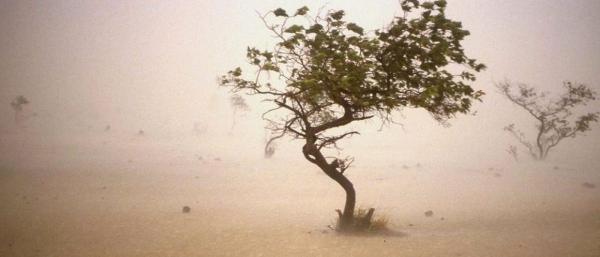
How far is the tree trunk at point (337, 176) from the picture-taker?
13586 millimetres

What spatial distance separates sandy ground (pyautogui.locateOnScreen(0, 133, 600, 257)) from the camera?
12.3 m

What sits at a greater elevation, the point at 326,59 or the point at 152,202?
the point at 326,59

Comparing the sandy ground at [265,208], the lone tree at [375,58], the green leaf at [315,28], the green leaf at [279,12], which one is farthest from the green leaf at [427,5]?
the sandy ground at [265,208]

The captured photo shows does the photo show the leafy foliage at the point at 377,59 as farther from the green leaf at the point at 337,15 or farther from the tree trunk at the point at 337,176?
the tree trunk at the point at 337,176

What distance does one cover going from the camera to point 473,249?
40.1 feet

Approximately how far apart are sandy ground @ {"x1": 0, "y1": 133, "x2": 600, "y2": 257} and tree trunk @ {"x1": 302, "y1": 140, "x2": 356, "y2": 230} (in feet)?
2.91

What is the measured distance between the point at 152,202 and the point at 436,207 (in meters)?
15.5

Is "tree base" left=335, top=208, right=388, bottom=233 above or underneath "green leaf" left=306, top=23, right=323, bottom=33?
underneath

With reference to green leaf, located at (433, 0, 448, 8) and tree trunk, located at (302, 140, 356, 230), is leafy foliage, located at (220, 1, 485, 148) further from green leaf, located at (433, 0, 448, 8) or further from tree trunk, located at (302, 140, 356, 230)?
tree trunk, located at (302, 140, 356, 230)

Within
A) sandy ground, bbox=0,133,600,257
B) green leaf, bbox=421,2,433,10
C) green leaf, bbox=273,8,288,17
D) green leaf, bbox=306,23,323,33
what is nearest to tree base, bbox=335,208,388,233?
sandy ground, bbox=0,133,600,257

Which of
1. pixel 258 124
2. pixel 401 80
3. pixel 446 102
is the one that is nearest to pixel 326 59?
pixel 401 80

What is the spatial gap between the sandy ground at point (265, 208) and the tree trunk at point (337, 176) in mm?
887

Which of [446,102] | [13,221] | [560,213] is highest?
[446,102]

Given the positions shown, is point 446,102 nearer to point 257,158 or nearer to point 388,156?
point 257,158
